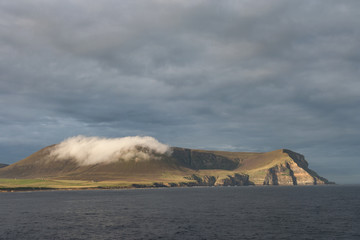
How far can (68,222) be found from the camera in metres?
93.0

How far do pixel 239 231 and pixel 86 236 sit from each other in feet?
117

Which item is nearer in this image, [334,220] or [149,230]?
[149,230]

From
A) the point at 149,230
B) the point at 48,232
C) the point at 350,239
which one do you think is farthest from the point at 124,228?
the point at 350,239

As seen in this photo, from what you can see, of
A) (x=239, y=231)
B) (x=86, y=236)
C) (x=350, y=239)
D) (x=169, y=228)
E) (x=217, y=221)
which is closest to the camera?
(x=350, y=239)

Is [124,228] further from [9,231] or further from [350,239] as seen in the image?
[350,239]

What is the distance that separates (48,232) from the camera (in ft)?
250

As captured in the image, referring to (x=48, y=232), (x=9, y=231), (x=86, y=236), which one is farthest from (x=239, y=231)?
(x=9, y=231)

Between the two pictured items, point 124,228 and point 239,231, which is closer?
point 239,231

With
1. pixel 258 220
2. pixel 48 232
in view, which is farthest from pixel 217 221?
pixel 48 232

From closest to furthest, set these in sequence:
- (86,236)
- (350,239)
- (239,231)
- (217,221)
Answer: (350,239)
(86,236)
(239,231)
(217,221)

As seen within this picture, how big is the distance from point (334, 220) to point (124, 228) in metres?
61.5

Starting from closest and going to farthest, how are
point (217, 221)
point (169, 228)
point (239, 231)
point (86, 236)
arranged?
point (86, 236)
point (239, 231)
point (169, 228)
point (217, 221)

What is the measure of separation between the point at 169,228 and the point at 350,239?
41292mm

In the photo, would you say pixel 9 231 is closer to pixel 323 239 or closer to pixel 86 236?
pixel 86 236
